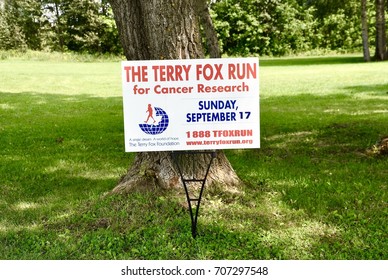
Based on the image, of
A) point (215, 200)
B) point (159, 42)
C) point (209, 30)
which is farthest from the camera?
point (209, 30)

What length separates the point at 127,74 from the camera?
13.2ft

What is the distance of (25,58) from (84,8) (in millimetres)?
9098

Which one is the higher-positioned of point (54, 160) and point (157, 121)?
point (157, 121)

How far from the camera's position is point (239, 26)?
38594 millimetres

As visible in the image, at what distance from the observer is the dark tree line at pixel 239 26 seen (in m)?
37.6

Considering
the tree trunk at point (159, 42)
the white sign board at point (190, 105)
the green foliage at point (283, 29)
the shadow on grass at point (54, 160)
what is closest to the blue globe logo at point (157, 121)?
the white sign board at point (190, 105)

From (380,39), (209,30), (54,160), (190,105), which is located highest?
(209,30)

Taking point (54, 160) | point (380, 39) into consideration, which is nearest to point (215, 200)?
point (54, 160)

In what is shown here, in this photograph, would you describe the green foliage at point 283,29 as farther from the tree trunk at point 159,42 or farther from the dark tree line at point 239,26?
the tree trunk at point 159,42

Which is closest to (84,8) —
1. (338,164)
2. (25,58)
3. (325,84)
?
(25,58)

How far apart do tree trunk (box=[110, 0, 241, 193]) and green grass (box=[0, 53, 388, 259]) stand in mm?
171

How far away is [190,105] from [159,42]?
882 millimetres

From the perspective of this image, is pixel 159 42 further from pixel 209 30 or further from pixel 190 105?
pixel 209 30

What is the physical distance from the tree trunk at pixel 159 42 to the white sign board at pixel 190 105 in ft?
2.12
